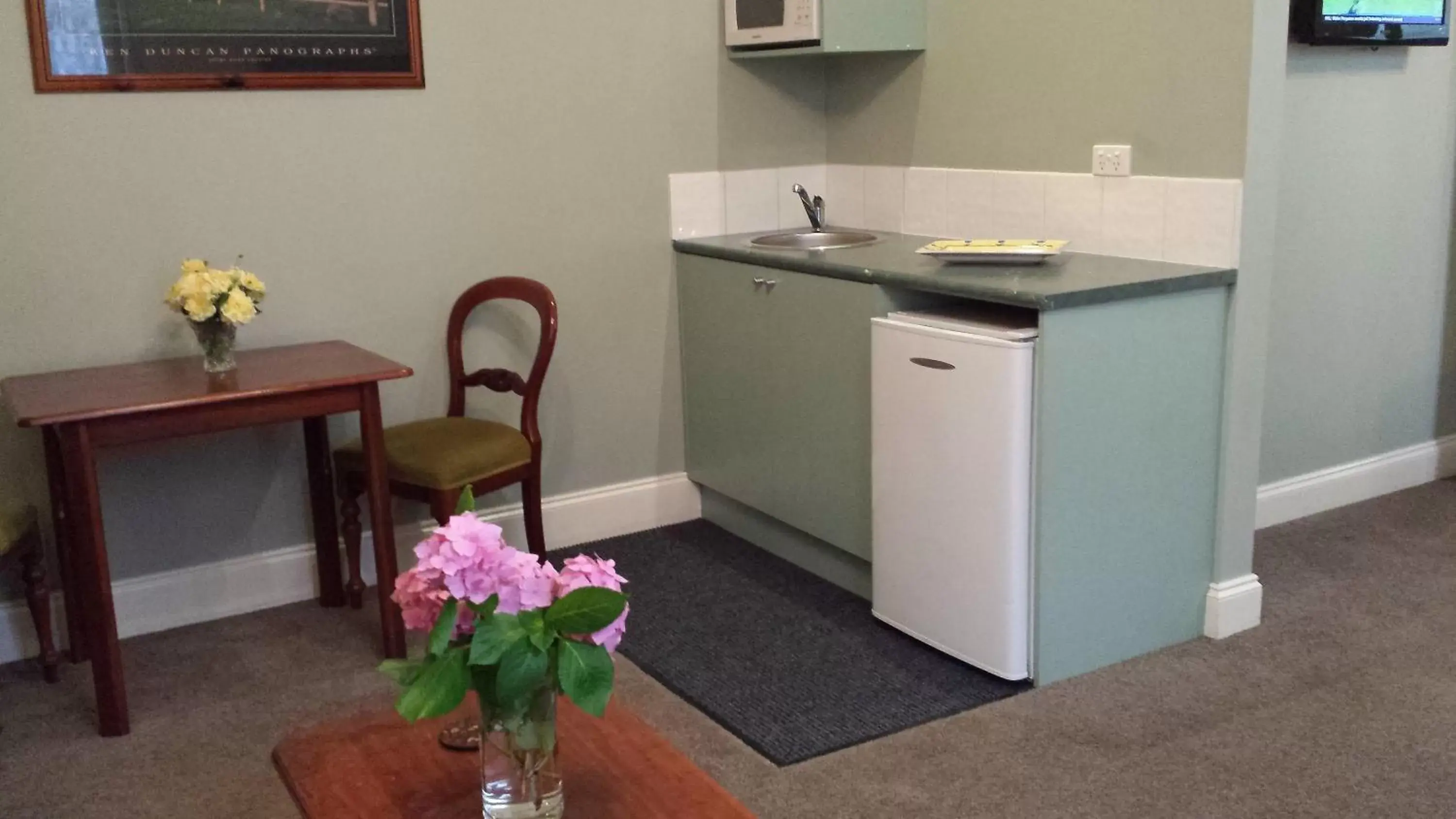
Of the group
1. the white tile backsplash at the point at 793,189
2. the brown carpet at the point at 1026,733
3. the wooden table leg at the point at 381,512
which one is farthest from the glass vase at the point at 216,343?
the white tile backsplash at the point at 793,189

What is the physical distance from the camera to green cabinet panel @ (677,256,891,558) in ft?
10.4

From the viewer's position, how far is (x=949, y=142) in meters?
3.61

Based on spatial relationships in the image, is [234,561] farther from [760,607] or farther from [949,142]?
[949,142]

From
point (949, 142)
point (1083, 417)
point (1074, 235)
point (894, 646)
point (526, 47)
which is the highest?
point (526, 47)

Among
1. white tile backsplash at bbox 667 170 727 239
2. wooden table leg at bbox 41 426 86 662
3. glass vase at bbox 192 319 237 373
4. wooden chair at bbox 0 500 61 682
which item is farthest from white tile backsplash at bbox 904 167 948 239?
wooden chair at bbox 0 500 61 682

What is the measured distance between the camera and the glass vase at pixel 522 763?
4.69ft

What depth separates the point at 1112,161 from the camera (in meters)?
3.07

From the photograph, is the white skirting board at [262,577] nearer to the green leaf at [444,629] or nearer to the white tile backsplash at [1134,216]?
the white tile backsplash at [1134,216]

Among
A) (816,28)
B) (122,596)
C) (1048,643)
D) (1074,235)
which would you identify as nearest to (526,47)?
(816,28)

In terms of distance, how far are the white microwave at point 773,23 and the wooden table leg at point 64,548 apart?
2.13 metres

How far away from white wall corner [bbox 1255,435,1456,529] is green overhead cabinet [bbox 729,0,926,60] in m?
1.68

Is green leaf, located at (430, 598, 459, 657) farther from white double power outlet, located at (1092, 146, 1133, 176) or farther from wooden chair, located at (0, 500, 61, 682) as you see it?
white double power outlet, located at (1092, 146, 1133, 176)

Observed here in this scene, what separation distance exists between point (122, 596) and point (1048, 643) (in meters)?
2.27

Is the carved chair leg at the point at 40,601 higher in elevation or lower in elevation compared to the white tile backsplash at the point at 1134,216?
lower
